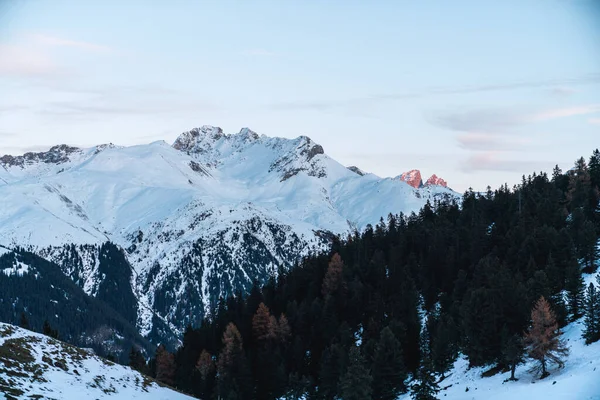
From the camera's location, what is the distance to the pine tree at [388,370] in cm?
→ 9631

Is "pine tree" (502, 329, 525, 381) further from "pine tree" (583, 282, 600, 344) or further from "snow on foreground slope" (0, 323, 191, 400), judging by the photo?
"snow on foreground slope" (0, 323, 191, 400)

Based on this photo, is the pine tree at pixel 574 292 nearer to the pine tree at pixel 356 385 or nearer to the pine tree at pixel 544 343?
the pine tree at pixel 544 343

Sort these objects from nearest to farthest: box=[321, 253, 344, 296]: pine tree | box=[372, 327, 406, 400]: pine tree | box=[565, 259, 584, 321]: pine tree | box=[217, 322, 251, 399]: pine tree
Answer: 1. box=[565, 259, 584, 321]: pine tree
2. box=[372, 327, 406, 400]: pine tree
3. box=[217, 322, 251, 399]: pine tree
4. box=[321, 253, 344, 296]: pine tree

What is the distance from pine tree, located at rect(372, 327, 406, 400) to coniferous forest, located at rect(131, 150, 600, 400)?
17 cm

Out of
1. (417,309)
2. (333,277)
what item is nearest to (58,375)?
(417,309)

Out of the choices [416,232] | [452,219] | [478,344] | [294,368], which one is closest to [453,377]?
[478,344]

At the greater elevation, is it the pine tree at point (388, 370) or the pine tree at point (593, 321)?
the pine tree at point (593, 321)

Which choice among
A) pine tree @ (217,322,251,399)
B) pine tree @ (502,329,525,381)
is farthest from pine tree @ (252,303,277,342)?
pine tree @ (502,329,525,381)

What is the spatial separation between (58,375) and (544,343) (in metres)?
51.4

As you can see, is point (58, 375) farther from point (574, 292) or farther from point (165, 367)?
point (165, 367)

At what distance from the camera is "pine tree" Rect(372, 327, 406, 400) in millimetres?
96312

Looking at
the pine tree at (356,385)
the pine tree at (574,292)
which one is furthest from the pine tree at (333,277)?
the pine tree at (356,385)

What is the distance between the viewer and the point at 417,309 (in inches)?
4961

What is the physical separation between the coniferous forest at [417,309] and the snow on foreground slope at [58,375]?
2538cm
